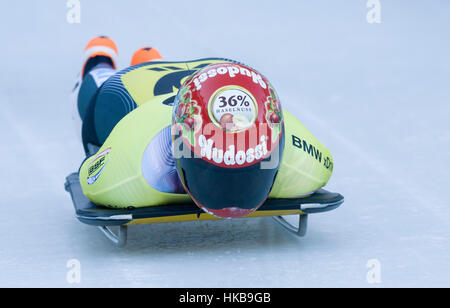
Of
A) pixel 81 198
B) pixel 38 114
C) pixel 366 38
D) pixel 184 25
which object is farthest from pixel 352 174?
pixel 184 25

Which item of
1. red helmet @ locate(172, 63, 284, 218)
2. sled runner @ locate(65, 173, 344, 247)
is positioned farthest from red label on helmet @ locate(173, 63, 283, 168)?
sled runner @ locate(65, 173, 344, 247)

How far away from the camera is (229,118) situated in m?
3.01

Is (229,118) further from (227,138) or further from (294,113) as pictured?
(294,113)

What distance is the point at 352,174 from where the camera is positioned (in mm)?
5109

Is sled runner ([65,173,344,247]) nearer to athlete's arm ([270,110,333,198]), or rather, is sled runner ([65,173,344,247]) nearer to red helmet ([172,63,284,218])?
athlete's arm ([270,110,333,198])

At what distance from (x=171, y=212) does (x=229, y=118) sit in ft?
1.83

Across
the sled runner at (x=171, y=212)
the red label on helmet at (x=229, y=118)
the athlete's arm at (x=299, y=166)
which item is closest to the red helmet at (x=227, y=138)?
the red label on helmet at (x=229, y=118)

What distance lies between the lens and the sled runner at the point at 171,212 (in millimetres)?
3369

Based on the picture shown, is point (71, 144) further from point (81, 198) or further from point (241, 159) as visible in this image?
point (241, 159)

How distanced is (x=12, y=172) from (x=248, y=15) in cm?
454

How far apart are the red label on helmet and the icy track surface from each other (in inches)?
20.7

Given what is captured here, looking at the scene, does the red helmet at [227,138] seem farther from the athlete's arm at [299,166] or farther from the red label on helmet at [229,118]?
the athlete's arm at [299,166]

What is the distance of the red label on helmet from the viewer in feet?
A: 9.93

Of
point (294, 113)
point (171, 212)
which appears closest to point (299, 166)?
point (171, 212)
